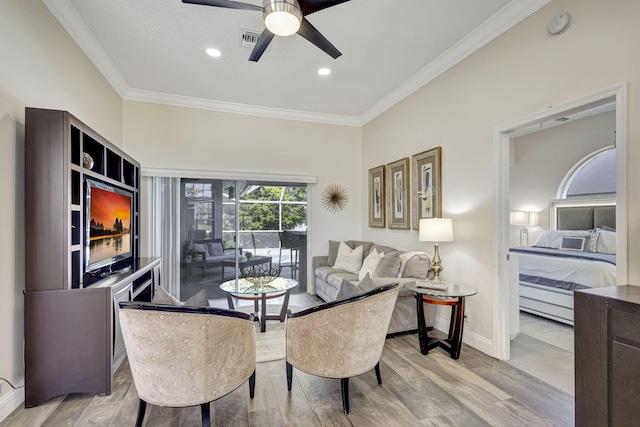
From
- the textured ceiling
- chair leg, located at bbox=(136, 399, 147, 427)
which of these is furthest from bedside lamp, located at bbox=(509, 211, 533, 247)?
chair leg, located at bbox=(136, 399, 147, 427)

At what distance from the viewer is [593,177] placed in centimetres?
526

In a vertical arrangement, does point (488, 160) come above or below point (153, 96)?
below

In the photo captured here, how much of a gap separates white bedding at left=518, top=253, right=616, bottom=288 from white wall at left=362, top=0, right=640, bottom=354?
4.84 ft

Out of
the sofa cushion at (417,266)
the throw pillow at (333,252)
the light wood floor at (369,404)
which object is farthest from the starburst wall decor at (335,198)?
the light wood floor at (369,404)

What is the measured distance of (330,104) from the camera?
4.70 meters

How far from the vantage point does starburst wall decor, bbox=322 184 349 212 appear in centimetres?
523

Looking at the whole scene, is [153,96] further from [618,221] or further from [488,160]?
[618,221]

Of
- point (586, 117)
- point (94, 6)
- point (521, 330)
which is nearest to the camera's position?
point (94, 6)

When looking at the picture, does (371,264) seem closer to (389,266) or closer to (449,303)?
(389,266)

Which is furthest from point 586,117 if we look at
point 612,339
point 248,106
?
point 248,106

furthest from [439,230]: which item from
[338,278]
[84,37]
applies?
[84,37]

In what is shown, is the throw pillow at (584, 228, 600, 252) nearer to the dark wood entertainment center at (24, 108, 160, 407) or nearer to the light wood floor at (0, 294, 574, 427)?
the light wood floor at (0, 294, 574, 427)

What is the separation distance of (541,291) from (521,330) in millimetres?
707

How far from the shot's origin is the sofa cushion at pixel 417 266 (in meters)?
3.41
